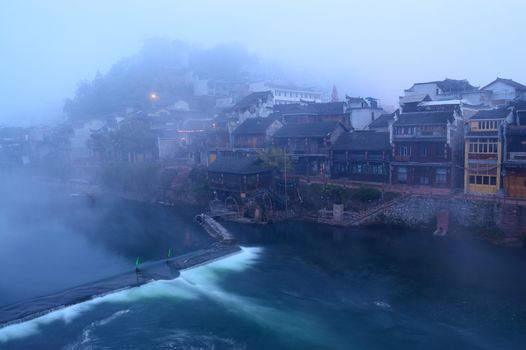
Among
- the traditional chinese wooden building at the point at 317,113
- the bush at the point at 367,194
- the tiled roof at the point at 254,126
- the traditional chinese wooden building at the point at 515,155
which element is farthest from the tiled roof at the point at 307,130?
the traditional chinese wooden building at the point at 515,155

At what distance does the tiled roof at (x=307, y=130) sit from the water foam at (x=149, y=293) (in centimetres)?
1543

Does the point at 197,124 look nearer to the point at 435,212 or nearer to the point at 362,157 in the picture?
the point at 362,157

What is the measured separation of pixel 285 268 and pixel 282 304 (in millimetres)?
5078

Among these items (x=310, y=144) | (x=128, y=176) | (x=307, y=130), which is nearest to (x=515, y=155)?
(x=310, y=144)

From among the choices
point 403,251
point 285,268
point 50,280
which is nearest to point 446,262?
point 403,251

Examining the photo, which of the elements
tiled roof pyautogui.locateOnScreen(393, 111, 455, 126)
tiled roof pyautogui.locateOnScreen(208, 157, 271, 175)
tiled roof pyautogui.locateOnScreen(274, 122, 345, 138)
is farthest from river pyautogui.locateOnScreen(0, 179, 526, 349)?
tiled roof pyautogui.locateOnScreen(274, 122, 345, 138)

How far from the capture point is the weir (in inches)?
781

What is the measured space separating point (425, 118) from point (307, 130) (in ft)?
39.7

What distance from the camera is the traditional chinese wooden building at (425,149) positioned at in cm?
3172

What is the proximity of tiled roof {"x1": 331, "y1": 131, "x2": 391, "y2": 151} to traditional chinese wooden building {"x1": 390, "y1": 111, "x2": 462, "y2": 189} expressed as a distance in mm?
1463

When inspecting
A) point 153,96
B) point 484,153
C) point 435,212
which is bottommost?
point 435,212

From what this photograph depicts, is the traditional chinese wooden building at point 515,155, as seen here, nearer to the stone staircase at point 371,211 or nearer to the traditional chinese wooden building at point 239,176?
the stone staircase at point 371,211

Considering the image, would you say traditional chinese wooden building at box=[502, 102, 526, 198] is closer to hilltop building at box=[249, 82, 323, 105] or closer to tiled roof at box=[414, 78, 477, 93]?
tiled roof at box=[414, 78, 477, 93]

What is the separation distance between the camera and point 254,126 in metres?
46.9
